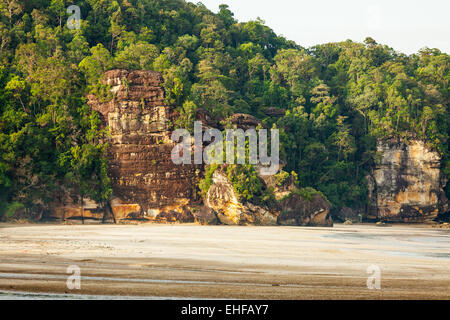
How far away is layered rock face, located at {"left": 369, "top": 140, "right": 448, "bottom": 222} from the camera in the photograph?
62.5m

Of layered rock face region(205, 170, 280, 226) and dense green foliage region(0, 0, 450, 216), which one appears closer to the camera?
layered rock face region(205, 170, 280, 226)

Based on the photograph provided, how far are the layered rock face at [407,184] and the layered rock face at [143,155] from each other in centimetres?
2816

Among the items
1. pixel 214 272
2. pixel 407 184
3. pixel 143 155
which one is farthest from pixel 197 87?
pixel 214 272

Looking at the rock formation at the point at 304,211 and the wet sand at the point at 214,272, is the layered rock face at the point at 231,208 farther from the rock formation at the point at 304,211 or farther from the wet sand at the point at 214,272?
the wet sand at the point at 214,272

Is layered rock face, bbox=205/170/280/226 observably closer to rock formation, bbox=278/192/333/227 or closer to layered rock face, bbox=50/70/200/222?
rock formation, bbox=278/192/333/227

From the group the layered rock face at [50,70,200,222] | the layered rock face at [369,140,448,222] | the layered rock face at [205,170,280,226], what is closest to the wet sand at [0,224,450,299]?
the layered rock face at [205,170,280,226]

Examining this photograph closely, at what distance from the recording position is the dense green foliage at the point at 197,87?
46906 millimetres

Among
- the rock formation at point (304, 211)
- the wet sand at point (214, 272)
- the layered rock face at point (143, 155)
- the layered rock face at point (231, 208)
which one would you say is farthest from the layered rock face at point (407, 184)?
the wet sand at point (214, 272)

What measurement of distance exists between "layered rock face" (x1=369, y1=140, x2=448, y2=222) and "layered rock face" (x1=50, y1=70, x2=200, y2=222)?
28.2m

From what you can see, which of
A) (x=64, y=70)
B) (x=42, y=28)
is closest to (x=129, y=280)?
(x=64, y=70)
